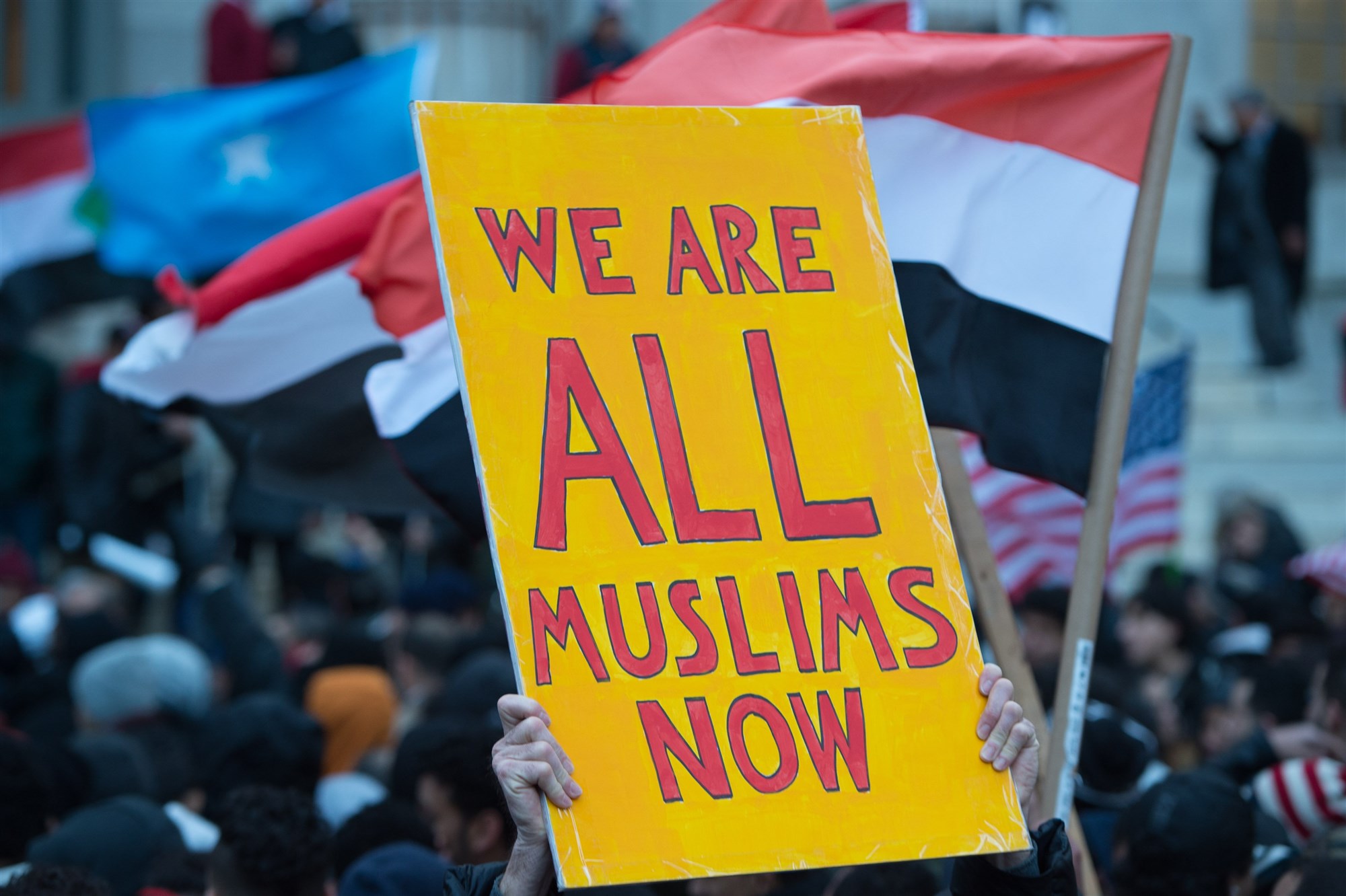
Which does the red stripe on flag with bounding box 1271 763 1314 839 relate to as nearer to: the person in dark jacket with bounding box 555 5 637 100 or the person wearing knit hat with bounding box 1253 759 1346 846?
the person wearing knit hat with bounding box 1253 759 1346 846

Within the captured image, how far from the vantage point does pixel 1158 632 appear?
7.00 metres

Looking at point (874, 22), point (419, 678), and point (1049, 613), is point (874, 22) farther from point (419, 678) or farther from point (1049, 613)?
point (419, 678)

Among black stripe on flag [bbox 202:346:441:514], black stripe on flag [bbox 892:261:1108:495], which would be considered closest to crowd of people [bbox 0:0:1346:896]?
black stripe on flag [bbox 202:346:441:514]

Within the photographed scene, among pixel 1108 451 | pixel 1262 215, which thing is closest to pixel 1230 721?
pixel 1108 451

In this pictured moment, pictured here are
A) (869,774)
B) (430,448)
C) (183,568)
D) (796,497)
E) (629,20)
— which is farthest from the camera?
(629,20)

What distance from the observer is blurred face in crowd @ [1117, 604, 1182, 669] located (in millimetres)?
6996

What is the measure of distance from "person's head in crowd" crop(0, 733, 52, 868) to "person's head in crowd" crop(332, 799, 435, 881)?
2.33 feet

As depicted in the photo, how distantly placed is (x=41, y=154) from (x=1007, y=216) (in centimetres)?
855

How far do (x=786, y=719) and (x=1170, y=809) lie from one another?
1.25 metres

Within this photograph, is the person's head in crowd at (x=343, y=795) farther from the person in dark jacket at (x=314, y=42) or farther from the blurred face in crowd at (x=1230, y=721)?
the person in dark jacket at (x=314, y=42)

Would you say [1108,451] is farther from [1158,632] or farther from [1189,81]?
[1189,81]

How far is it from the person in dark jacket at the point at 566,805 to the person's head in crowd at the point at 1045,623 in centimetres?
324

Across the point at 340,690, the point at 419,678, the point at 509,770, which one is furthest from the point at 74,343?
the point at 509,770

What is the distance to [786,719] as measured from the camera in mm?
2434
